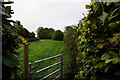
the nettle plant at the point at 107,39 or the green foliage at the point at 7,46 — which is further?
the nettle plant at the point at 107,39

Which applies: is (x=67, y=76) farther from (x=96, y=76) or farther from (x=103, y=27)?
(x=103, y=27)

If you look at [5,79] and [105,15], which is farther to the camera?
[105,15]

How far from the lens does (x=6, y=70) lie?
1352 millimetres

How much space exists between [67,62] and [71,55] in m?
0.45

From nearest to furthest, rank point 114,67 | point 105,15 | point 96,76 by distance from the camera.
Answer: point 114,67 → point 105,15 → point 96,76

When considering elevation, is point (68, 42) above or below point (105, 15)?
below

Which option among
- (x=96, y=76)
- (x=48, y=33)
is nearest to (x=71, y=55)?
(x=96, y=76)

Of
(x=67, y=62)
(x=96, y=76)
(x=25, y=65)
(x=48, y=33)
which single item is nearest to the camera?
(x=96, y=76)

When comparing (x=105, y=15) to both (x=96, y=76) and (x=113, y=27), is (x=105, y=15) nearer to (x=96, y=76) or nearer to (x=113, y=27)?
(x=113, y=27)

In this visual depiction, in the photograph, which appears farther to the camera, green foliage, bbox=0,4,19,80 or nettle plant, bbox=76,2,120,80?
nettle plant, bbox=76,2,120,80

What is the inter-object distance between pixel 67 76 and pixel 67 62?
897 millimetres

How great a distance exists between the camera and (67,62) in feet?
17.5

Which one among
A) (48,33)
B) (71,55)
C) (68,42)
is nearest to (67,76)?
(71,55)

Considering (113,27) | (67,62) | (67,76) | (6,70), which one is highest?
(113,27)
